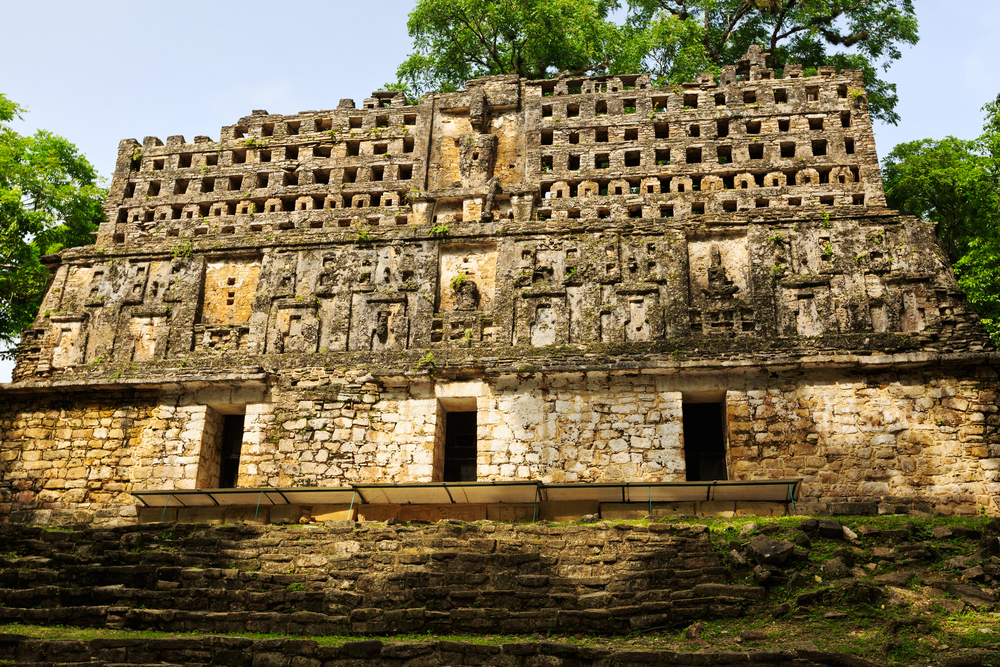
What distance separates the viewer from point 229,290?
16.5m

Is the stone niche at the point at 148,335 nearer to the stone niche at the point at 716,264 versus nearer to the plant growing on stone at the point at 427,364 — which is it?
the plant growing on stone at the point at 427,364

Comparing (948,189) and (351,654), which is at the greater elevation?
(948,189)

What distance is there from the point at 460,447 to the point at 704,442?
13.4 feet

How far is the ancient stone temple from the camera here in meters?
13.4

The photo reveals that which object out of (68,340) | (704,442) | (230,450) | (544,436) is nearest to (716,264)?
(704,442)

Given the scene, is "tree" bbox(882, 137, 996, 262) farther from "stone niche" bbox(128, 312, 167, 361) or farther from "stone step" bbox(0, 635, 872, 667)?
"stone niche" bbox(128, 312, 167, 361)

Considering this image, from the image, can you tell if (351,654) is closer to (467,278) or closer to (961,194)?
(467,278)

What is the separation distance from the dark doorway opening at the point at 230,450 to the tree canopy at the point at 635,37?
11857 millimetres

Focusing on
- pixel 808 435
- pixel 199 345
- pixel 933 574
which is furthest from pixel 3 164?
pixel 933 574

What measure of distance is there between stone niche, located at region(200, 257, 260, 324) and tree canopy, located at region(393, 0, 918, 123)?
9274 mm

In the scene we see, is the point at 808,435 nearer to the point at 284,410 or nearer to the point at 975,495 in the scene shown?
the point at 975,495

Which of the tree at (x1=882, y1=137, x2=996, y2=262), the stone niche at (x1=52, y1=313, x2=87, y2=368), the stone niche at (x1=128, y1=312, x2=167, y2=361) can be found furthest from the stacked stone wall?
the tree at (x1=882, y1=137, x2=996, y2=262)

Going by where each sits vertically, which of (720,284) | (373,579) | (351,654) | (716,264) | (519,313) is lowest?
(351,654)

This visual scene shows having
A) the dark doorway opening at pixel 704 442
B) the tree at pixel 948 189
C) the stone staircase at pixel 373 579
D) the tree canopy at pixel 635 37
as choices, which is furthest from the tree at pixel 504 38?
the stone staircase at pixel 373 579
